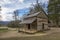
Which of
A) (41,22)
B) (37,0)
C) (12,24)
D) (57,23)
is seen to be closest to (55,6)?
(57,23)

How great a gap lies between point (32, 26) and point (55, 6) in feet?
56.3

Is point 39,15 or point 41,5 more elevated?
point 41,5

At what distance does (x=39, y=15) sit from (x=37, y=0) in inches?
883

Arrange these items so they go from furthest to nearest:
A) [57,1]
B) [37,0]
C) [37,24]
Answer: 1. [37,0]
2. [57,1]
3. [37,24]

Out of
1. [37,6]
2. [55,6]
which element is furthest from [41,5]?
[55,6]

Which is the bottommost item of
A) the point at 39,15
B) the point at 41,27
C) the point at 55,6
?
the point at 41,27

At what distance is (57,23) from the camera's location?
5716 centimetres

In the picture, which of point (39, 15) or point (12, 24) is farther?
point (12, 24)

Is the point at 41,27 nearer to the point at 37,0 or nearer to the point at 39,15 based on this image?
the point at 39,15

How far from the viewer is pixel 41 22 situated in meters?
43.3

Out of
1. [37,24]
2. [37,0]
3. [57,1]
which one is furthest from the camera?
[37,0]

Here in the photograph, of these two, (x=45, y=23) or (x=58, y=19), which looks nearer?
(x=45, y=23)

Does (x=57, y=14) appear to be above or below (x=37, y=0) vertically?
below

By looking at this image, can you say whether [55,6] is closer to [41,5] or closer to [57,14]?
[57,14]
